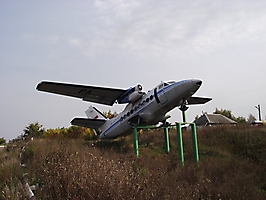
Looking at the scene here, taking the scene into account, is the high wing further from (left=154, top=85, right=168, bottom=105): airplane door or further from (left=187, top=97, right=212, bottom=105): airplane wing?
(left=187, top=97, right=212, bottom=105): airplane wing

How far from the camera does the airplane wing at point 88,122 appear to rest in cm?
1962

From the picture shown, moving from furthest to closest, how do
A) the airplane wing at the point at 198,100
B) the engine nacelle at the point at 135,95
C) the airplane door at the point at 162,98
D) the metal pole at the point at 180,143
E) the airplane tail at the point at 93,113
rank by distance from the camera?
the airplane tail at the point at 93,113 < the airplane wing at the point at 198,100 < the engine nacelle at the point at 135,95 < the airplane door at the point at 162,98 < the metal pole at the point at 180,143

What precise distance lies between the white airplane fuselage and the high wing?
1143mm

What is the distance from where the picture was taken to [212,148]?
54.0ft

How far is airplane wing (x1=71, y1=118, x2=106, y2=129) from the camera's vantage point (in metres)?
19.6

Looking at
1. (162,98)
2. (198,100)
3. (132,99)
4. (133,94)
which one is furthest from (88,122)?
(198,100)

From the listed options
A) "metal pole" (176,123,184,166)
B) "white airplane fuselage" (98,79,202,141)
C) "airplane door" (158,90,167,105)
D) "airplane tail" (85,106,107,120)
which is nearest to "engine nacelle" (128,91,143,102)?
"white airplane fuselage" (98,79,202,141)

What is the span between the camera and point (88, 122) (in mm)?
20156

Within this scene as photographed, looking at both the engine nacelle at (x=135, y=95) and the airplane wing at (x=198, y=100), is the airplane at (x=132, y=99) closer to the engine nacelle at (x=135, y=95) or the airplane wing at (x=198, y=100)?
the engine nacelle at (x=135, y=95)

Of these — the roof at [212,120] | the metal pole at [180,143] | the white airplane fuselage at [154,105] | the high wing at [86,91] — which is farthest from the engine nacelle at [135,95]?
the roof at [212,120]

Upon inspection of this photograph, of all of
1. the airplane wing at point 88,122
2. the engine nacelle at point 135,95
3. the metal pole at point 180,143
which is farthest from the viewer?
the airplane wing at point 88,122

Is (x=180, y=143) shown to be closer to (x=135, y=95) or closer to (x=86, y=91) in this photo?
(x=135, y=95)

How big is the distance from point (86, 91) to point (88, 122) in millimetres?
3287

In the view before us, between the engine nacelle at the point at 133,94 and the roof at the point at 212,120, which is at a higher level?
the engine nacelle at the point at 133,94
